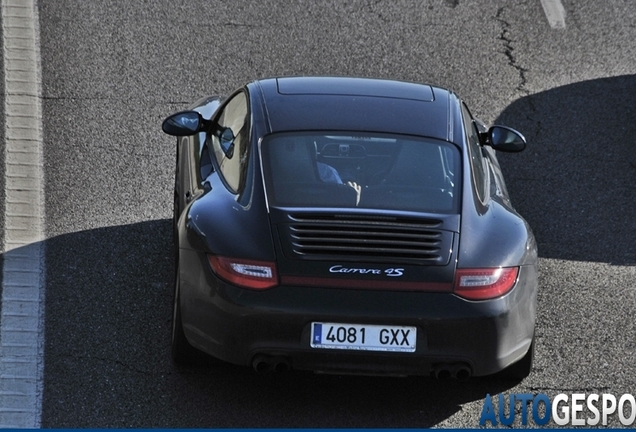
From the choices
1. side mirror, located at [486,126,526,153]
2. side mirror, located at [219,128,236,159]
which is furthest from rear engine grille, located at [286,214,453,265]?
side mirror, located at [486,126,526,153]

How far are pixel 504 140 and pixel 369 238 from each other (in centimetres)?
178

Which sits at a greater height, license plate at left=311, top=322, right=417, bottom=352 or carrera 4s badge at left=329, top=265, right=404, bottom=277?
carrera 4s badge at left=329, top=265, right=404, bottom=277

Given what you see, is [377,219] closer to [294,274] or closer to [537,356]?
[294,274]

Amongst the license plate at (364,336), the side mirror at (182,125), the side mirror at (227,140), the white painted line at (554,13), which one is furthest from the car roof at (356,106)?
the white painted line at (554,13)

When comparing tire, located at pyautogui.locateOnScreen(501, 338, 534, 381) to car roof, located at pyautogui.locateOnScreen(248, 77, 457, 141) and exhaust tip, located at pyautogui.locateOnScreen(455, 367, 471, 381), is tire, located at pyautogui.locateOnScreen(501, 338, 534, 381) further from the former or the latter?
car roof, located at pyautogui.locateOnScreen(248, 77, 457, 141)

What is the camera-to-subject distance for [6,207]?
9.02m

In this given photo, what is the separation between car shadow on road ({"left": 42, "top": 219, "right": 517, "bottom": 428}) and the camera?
6.43 metres

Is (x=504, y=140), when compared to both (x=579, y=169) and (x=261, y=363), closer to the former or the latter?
(x=261, y=363)

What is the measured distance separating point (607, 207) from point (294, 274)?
4354 mm

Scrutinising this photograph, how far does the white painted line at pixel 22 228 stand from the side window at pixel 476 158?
2546 millimetres

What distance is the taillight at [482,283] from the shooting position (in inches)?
241

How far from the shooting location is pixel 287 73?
1196 centimetres

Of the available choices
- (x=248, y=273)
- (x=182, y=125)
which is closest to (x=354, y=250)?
(x=248, y=273)

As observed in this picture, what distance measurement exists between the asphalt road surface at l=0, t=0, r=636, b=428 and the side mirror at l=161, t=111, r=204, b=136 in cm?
93
